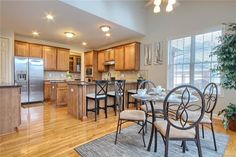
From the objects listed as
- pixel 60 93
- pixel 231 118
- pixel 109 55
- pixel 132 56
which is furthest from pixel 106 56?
pixel 231 118

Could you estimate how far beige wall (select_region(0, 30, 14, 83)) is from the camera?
4758 millimetres

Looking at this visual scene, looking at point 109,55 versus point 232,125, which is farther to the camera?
point 109,55

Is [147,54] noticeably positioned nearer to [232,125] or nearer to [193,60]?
[193,60]

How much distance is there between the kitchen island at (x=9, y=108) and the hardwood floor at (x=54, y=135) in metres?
0.17

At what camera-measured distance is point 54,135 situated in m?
2.62

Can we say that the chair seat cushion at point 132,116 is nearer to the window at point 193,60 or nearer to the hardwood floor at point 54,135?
the hardwood floor at point 54,135

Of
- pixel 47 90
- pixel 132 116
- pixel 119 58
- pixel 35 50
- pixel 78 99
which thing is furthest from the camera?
pixel 119 58

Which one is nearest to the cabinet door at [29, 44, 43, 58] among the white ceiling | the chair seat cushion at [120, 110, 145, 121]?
the white ceiling

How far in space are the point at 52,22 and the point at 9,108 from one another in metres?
2.64

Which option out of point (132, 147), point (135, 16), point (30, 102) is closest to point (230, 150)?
point (132, 147)

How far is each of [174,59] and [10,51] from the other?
5.51 m

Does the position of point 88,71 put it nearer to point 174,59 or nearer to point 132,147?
point 174,59

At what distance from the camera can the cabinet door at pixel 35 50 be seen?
5703 millimetres

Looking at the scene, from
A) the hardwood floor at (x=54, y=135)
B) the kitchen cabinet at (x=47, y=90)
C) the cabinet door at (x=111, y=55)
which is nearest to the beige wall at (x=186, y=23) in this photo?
the cabinet door at (x=111, y=55)
